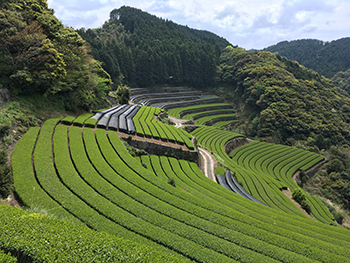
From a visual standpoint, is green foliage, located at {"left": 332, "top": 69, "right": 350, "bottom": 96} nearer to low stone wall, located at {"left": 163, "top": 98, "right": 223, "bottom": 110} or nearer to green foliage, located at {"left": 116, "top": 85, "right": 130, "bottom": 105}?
low stone wall, located at {"left": 163, "top": 98, "right": 223, "bottom": 110}

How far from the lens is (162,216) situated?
40.3 ft

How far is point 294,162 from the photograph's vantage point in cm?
4603

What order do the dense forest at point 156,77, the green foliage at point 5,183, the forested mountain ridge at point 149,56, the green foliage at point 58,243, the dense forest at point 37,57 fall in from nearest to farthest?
the green foliage at point 58,243
the green foliage at point 5,183
the dense forest at point 37,57
the dense forest at point 156,77
the forested mountain ridge at point 149,56

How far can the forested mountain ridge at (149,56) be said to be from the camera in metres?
77.0

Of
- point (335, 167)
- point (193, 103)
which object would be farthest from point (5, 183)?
point (193, 103)

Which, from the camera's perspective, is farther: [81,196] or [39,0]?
[39,0]

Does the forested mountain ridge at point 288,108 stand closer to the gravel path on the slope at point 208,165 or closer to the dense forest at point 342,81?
the gravel path on the slope at point 208,165

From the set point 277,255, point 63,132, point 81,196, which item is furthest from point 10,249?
point 63,132

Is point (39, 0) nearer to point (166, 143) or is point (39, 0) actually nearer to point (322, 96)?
point (166, 143)

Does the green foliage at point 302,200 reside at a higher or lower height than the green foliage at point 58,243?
lower

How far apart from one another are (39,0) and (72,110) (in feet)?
66.3

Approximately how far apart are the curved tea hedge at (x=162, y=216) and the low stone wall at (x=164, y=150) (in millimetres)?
6552

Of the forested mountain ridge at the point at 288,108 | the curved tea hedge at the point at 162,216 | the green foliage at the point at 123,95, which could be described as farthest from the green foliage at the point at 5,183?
the forested mountain ridge at the point at 288,108

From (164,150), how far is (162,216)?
51.5ft
